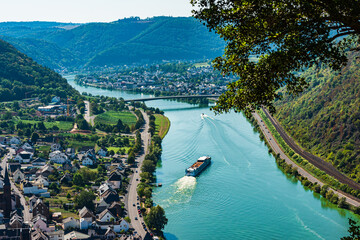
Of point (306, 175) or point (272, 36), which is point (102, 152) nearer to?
point (306, 175)

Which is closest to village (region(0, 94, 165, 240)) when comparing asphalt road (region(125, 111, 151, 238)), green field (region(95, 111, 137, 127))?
asphalt road (region(125, 111, 151, 238))

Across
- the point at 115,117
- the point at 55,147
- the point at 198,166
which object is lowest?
the point at 55,147

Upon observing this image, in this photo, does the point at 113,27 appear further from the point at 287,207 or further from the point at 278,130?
the point at 287,207

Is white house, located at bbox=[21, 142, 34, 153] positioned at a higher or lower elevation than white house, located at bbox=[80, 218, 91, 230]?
higher

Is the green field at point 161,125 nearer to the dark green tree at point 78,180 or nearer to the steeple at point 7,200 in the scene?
the dark green tree at point 78,180

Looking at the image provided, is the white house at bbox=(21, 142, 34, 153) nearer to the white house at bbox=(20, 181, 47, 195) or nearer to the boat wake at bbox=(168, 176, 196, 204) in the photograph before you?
the white house at bbox=(20, 181, 47, 195)

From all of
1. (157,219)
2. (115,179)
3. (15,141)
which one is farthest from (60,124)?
(157,219)
